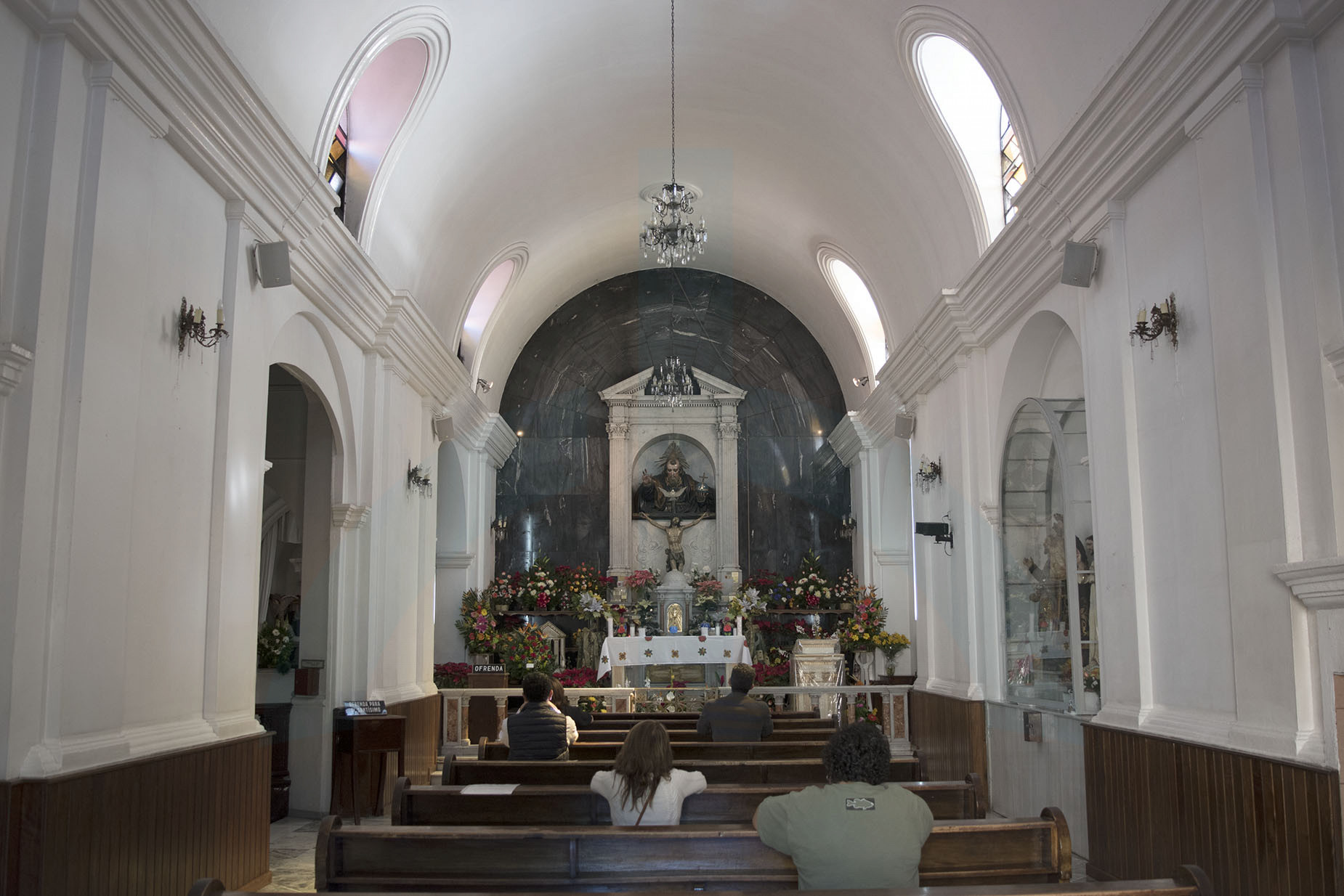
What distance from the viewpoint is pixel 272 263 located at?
787 centimetres

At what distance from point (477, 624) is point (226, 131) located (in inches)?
390

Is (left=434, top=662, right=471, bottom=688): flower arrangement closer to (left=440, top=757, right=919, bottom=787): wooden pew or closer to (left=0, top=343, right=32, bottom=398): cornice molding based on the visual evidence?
(left=440, top=757, right=919, bottom=787): wooden pew

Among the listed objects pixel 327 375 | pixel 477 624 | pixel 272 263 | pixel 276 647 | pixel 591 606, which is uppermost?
pixel 272 263

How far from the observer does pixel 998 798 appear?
10.3 meters

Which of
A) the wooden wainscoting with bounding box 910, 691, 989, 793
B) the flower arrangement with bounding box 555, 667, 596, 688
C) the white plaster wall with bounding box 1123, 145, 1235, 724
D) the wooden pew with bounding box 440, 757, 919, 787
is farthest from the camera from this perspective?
the flower arrangement with bounding box 555, 667, 596, 688

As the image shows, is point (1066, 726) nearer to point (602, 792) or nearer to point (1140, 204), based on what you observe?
point (1140, 204)

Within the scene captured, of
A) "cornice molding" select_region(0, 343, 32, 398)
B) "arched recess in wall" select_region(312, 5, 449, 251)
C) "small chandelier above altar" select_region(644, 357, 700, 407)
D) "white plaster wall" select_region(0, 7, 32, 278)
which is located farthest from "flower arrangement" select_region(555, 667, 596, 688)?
"white plaster wall" select_region(0, 7, 32, 278)

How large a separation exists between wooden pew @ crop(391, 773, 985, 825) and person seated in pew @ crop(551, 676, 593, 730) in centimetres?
221

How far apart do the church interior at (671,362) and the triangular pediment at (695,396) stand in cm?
319

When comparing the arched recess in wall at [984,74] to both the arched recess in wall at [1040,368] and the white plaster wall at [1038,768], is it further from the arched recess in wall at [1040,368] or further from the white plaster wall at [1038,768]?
the white plaster wall at [1038,768]

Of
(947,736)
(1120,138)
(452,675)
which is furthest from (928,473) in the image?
(452,675)

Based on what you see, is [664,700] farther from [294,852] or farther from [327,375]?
[327,375]

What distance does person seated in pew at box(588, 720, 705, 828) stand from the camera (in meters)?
5.19

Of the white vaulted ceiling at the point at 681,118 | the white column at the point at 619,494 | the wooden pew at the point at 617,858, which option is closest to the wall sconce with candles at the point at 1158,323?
the white vaulted ceiling at the point at 681,118
